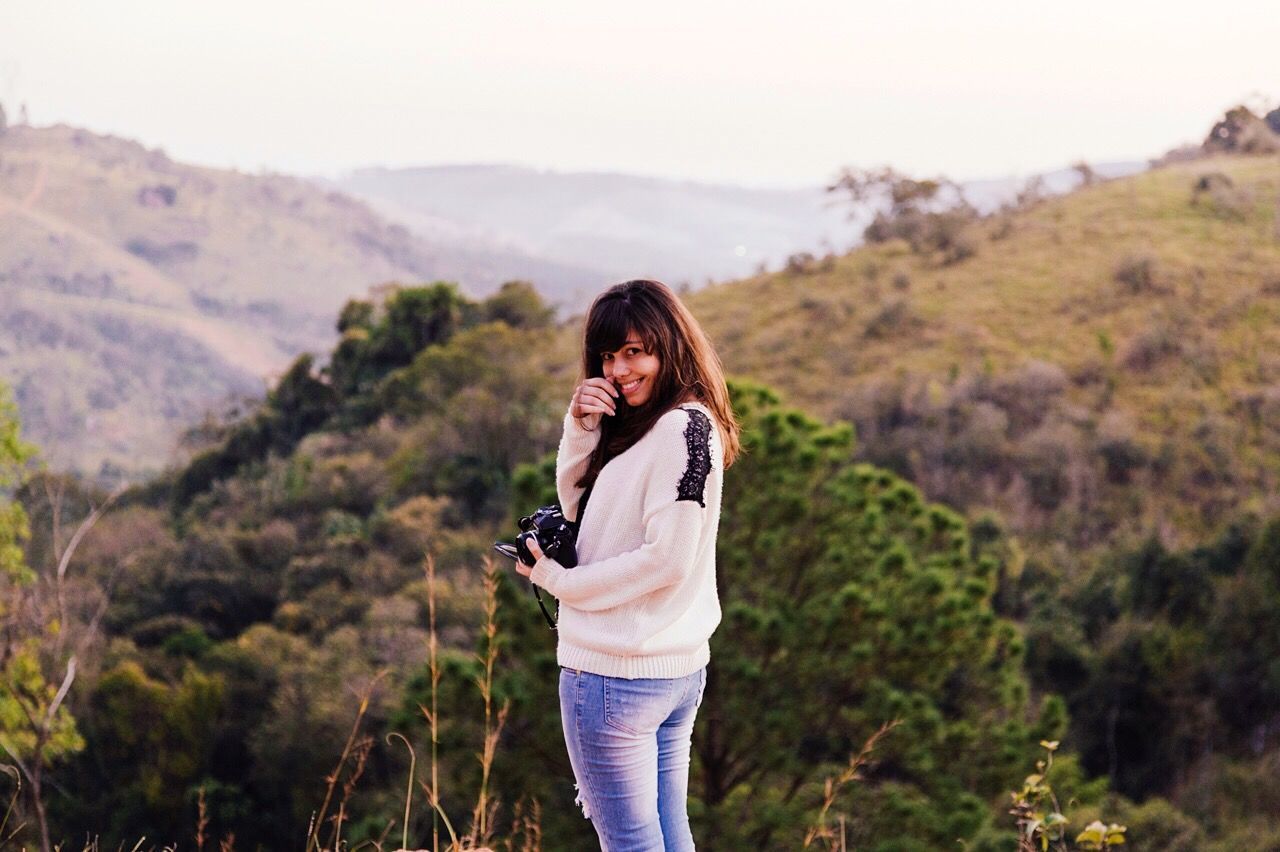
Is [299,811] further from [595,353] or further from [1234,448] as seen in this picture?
[1234,448]

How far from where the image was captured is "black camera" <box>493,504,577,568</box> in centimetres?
212

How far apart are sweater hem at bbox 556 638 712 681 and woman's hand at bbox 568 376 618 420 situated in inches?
A: 14.6

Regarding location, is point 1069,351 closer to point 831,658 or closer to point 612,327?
point 831,658

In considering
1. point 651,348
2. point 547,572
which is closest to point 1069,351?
point 651,348

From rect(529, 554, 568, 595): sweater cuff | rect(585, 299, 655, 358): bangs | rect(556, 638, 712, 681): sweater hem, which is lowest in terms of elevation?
rect(556, 638, 712, 681): sweater hem

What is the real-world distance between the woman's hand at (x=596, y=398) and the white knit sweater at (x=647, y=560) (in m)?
0.03

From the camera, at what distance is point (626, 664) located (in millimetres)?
2062

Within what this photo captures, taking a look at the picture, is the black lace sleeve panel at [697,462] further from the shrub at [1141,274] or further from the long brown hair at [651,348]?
the shrub at [1141,274]

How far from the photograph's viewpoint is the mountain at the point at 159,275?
100375mm

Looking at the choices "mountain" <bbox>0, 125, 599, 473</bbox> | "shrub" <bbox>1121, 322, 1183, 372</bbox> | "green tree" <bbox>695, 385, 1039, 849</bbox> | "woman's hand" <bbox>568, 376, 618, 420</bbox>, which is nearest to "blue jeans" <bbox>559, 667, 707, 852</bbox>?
"woman's hand" <bbox>568, 376, 618, 420</bbox>

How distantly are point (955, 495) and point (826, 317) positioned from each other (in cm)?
1213

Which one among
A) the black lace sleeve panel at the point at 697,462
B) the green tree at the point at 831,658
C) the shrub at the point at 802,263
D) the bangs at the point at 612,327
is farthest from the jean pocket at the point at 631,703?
the shrub at the point at 802,263

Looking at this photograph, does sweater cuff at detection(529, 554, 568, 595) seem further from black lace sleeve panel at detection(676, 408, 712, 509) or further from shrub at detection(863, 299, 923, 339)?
shrub at detection(863, 299, 923, 339)

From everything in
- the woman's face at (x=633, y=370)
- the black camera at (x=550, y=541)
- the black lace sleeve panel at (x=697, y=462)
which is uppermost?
the woman's face at (x=633, y=370)
